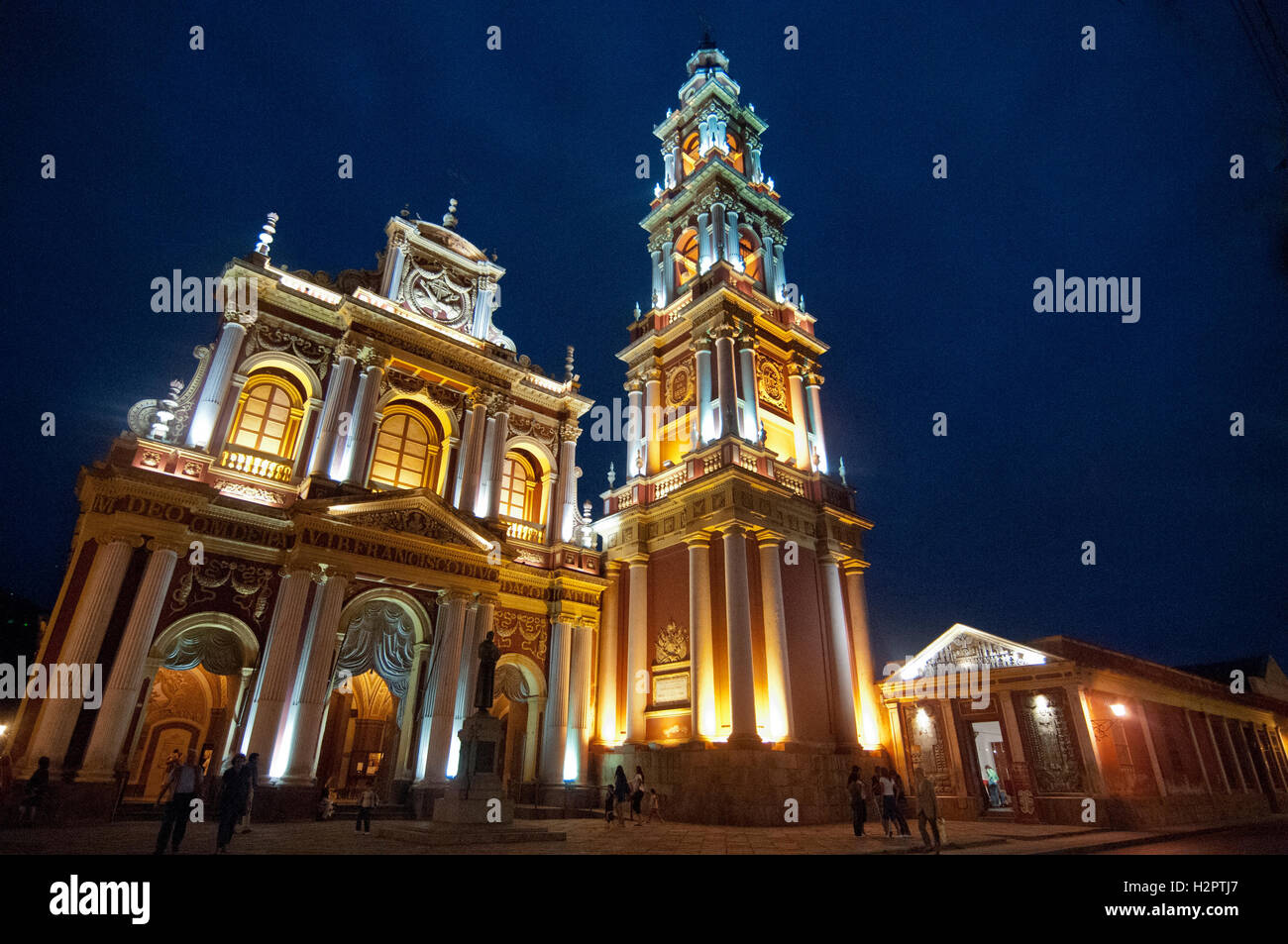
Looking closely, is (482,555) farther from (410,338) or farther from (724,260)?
(724,260)

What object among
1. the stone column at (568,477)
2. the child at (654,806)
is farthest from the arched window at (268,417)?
the child at (654,806)

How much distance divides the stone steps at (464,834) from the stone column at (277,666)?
16.0 feet

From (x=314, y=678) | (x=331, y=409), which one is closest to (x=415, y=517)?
(x=331, y=409)

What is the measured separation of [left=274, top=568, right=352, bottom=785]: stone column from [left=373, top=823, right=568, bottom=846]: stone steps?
452 centimetres

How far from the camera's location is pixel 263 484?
15.8m

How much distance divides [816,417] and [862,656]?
8278 millimetres

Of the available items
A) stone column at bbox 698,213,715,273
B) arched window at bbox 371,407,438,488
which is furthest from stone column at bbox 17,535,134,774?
stone column at bbox 698,213,715,273

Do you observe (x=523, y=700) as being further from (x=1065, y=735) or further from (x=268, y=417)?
(x=1065, y=735)

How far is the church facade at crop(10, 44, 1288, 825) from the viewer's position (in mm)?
13891

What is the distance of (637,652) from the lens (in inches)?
757

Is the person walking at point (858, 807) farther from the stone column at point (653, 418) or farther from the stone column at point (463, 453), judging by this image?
the stone column at point (463, 453)
